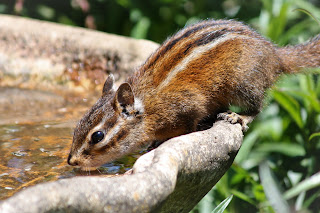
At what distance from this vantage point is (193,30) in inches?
143

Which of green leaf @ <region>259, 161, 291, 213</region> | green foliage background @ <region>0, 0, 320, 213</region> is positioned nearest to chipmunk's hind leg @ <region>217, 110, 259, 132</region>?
green foliage background @ <region>0, 0, 320, 213</region>

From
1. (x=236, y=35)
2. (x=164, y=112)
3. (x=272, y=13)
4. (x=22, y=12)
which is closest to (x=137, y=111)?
(x=164, y=112)

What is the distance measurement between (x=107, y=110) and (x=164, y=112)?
44cm

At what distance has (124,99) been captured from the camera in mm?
3281

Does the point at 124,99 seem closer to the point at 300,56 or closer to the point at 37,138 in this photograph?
the point at 37,138

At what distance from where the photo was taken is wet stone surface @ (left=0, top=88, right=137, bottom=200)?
2908mm

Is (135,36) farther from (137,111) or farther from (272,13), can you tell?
(137,111)

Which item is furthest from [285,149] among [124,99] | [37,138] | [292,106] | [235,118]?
[37,138]

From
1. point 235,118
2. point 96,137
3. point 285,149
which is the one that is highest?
point 96,137

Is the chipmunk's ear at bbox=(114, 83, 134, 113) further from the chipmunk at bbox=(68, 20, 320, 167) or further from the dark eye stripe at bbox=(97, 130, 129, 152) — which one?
the dark eye stripe at bbox=(97, 130, 129, 152)

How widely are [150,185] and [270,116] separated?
11.7 feet

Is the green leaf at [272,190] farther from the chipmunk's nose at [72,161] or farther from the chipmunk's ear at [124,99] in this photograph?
the chipmunk's nose at [72,161]

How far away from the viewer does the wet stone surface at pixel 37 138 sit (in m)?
2.91

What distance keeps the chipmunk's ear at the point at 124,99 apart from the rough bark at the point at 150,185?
883mm
